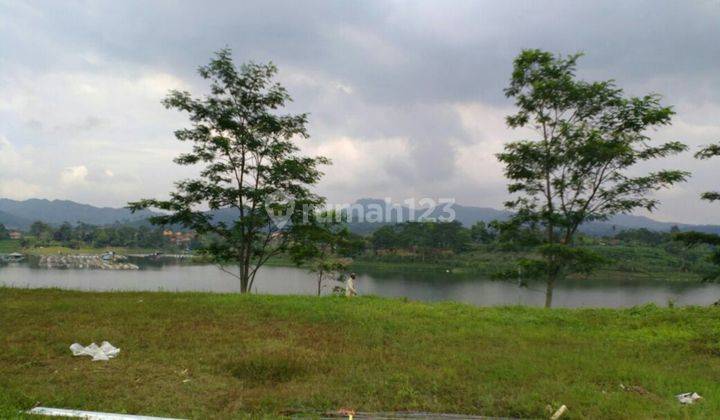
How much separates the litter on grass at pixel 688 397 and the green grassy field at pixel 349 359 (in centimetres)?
9

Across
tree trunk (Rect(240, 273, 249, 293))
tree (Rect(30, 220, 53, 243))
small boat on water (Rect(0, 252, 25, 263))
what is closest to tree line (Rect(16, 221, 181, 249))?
tree (Rect(30, 220, 53, 243))

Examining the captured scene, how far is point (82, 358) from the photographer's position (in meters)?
6.04

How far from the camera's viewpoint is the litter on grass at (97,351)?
604 cm

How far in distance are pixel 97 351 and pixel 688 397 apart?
742 cm

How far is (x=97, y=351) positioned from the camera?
6148 millimetres

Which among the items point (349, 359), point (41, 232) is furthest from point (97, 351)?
point (41, 232)

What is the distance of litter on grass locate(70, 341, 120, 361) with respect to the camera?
6.04m

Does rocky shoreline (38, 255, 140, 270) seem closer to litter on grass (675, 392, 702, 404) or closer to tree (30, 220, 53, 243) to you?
tree (30, 220, 53, 243)

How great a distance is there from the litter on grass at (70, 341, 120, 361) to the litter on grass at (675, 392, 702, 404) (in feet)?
23.2

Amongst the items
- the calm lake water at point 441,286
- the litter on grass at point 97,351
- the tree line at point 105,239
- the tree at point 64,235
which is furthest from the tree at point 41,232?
the litter on grass at point 97,351

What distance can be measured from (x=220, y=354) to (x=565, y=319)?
7020 mm

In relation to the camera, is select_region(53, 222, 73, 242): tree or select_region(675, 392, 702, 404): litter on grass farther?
select_region(53, 222, 73, 242): tree

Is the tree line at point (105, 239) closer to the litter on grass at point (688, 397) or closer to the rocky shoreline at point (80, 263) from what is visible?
the rocky shoreline at point (80, 263)

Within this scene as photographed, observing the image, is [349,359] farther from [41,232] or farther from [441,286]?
[41,232]
